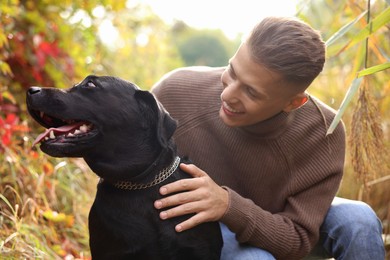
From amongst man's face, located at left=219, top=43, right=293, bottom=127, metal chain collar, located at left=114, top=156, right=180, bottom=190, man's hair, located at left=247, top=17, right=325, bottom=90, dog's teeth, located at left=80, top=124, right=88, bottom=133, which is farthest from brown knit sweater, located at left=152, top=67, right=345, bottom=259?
dog's teeth, located at left=80, top=124, right=88, bottom=133

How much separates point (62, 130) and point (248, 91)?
2.35 feet

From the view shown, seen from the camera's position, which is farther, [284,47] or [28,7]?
[28,7]

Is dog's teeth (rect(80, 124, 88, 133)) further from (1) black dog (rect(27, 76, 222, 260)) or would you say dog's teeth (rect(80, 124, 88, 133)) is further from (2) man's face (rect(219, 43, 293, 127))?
(2) man's face (rect(219, 43, 293, 127))

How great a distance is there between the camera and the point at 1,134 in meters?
3.00

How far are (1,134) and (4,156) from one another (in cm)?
12

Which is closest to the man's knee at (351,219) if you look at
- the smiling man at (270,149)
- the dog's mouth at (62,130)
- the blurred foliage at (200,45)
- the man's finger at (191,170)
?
the smiling man at (270,149)

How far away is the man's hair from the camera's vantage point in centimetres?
222

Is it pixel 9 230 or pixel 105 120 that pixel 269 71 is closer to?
pixel 105 120

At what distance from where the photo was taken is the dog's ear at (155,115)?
6.66 ft

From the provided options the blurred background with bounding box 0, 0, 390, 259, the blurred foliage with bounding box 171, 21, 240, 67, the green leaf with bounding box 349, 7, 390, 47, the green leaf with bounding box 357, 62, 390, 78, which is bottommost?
the blurred foliage with bounding box 171, 21, 240, 67

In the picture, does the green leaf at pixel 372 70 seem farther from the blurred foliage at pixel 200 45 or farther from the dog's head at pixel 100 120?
the blurred foliage at pixel 200 45

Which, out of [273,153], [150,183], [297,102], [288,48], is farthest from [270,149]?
[150,183]

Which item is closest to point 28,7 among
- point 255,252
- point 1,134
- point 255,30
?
point 1,134

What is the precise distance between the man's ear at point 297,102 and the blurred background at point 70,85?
0.54ft
